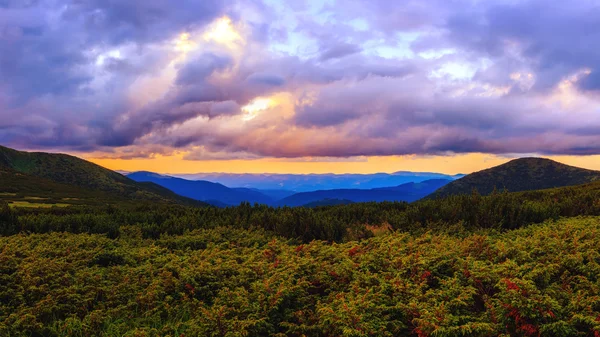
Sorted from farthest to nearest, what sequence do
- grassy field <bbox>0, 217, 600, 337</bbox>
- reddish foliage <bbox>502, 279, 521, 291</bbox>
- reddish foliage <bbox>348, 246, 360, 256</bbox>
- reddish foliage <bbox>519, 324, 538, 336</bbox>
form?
reddish foliage <bbox>348, 246, 360, 256</bbox> < reddish foliage <bbox>502, 279, 521, 291</bbox> < grassy field <bbox>0, 217, 600, 337</bbox> < reddish foliage <bbox>519, 324, 538, 336</bbox>

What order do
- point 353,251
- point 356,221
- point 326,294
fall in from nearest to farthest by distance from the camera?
1. point 326,294
2. point 353,251
3. point 356,221

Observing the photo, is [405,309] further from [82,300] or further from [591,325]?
[82,300]

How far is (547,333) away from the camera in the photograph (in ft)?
14.9

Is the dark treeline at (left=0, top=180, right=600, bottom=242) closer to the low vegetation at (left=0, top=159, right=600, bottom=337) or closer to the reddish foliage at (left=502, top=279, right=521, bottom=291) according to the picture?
the low vegetation at (left=0, top=159, right=600, bottom=337)

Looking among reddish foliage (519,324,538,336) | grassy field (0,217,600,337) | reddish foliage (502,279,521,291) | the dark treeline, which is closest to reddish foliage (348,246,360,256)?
grassy field (0,217,600,337)

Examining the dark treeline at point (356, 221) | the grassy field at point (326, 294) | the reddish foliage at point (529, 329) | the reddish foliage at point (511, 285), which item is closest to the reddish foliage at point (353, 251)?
the grassy field at point (326, 294)

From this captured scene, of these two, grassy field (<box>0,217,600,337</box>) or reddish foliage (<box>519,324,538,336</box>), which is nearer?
reddish foliage (<box>519,324,538,336</box>)

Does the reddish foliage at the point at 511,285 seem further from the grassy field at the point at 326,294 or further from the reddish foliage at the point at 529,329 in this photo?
the reddish foliage at the point at 529,329

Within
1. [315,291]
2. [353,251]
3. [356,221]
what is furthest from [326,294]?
[356,221]

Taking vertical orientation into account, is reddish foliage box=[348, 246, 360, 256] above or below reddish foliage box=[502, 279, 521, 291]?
below

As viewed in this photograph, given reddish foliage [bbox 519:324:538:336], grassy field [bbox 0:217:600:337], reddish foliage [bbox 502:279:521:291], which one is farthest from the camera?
reddish foliage [bbox 502:279:521:291]

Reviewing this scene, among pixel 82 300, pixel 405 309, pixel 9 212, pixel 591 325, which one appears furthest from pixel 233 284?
pixel 9 212

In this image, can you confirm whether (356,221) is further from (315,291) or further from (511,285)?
(511,285)

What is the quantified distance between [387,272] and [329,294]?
114 centimetres
